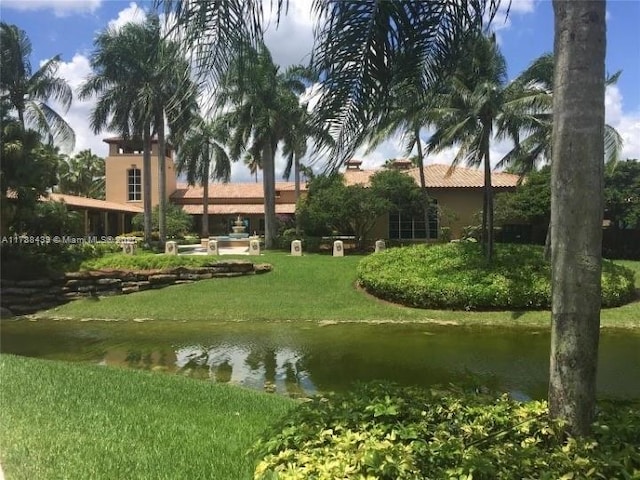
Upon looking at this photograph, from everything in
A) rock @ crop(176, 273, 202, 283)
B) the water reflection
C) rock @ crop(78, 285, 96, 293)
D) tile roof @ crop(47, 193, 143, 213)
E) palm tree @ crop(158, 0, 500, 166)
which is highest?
tile roof @ crop(47, 193, 143, 213)

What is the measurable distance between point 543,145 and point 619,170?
9.43 m

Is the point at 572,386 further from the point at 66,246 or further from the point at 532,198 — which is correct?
the point at 532,198

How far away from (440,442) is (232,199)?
42879 millimetres

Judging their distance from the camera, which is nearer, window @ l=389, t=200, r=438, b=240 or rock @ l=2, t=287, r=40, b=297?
rock @ l=2, t=287, r=40, b=297

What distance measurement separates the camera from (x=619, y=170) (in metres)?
30.1

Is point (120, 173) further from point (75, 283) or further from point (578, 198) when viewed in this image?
point (578, 198)

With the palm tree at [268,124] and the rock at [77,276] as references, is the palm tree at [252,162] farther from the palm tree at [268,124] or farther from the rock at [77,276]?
the rock at [77,276]

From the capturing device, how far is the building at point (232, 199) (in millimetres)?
32250

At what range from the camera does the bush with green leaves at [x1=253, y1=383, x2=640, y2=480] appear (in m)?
2.77

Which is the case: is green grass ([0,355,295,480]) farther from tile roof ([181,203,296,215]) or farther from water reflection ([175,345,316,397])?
tile roof ([181,203,296,215])

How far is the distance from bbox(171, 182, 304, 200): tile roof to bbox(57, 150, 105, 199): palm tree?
11265 mm

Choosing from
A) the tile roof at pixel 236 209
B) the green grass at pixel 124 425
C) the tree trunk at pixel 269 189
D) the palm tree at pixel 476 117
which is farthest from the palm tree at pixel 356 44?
the tile roof at pixel 236 209

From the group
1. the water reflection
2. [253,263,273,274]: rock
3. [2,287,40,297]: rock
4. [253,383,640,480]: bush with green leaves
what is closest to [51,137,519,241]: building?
[253,263,273,274]: rock

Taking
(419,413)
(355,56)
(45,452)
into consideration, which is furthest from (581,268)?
(45,452)
